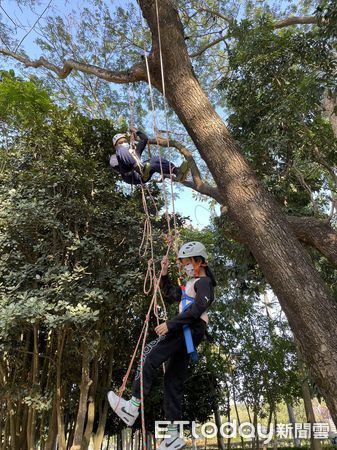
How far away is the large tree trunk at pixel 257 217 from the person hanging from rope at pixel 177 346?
22.0 inches

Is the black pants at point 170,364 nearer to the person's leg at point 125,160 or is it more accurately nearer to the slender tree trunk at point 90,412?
the person's leg at point 125,160

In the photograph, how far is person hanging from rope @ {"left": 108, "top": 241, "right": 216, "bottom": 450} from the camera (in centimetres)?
217

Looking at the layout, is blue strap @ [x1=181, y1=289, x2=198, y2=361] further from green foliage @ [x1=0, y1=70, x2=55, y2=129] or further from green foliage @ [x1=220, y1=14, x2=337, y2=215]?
green foliage @ [x1=0, y1=70, x2=55, y2=129]

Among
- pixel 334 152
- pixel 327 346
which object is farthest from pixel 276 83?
pixel 327 346

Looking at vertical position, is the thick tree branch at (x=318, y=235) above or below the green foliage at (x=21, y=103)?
below

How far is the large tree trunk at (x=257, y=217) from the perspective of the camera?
2412 mm

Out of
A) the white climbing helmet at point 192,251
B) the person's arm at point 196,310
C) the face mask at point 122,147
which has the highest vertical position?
→ the face mask at point 122,147

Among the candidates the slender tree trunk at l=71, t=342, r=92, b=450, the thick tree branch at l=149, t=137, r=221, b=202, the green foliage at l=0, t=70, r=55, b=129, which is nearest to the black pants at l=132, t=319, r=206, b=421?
the thick tree branch at l=149, t=137, r=221, b=202

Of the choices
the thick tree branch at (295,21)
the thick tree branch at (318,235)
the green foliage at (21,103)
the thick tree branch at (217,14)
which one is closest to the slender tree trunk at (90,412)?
the green foliage at (21,103)

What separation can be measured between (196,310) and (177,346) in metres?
0.29

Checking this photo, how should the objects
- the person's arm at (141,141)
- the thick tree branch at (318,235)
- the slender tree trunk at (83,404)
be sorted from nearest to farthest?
1. the thick tree branch at (318,235)
2. the person's arm at (141,141)
3. the slender tree trunk at (83,404)

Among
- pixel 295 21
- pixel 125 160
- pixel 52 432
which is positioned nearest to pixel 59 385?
pixel 52 432

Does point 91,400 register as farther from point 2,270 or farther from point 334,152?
point 334,152

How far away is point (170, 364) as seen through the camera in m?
2.42
